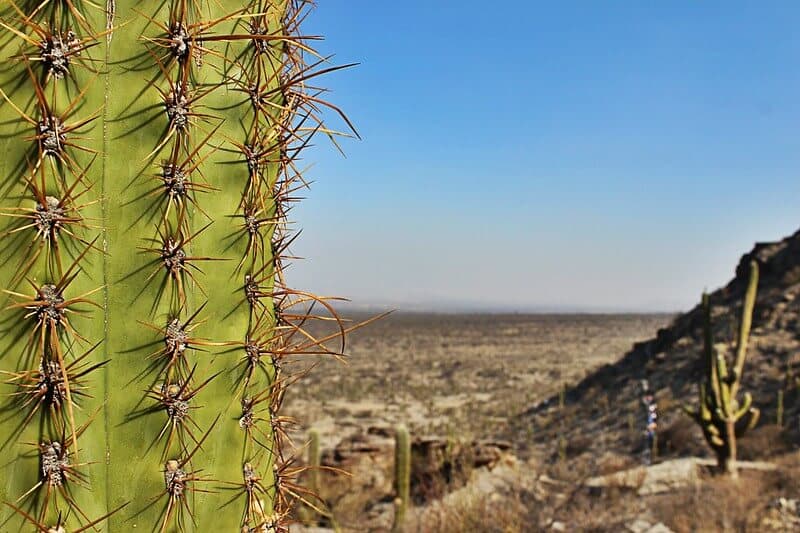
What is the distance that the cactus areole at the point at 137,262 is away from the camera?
50.5 inches

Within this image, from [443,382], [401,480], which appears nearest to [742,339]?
[401,480]

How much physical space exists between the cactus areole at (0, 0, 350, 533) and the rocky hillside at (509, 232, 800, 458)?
11880 millimetres

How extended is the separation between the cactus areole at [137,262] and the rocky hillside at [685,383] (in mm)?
11880

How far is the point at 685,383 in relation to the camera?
16.6 metres

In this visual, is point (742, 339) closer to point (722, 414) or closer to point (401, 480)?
point (722, 414)

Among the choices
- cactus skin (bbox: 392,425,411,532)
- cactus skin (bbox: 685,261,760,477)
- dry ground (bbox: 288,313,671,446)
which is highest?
cactus skin (bbox: 685,261,760,477)

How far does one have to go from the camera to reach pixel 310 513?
9.59 m

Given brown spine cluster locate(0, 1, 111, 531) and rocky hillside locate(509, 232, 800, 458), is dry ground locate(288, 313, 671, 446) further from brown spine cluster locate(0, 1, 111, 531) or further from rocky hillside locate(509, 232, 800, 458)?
brown spine cluster locate(0, 1, 111, 531)

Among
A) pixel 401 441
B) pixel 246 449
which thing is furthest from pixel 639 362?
pixel 246 449

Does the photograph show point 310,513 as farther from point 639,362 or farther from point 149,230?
point 639,362

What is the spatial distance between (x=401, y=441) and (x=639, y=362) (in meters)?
12.9

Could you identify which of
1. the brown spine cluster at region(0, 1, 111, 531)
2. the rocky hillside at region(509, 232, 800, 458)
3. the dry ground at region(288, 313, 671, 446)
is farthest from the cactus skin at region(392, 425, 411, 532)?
the brown spine cluster at region(0, 1, 111, 531)

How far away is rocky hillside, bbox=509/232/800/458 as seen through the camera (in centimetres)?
1312

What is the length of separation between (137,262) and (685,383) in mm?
17155
